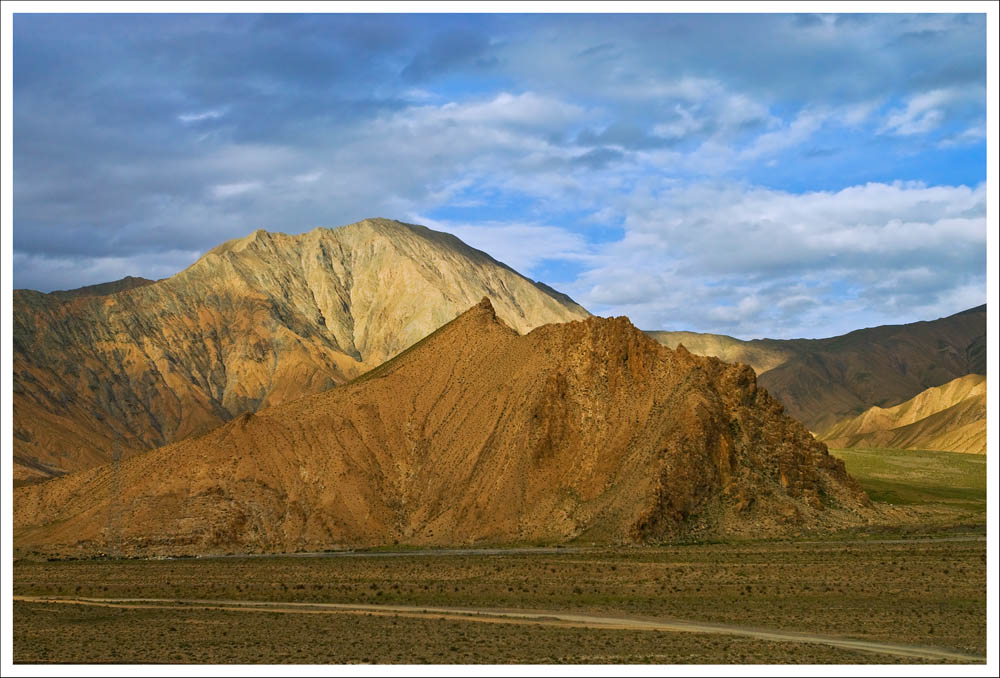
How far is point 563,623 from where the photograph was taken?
40.5 metres

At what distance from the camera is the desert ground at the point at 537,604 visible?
34.4m

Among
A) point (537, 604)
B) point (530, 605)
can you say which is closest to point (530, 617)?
point (530, 605)

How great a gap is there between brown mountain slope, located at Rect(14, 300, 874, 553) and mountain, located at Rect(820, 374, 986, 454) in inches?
3182

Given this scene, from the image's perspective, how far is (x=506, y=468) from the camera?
7644cm

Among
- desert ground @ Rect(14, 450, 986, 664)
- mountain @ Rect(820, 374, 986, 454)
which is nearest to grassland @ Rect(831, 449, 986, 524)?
mountain @ Rect(820, 374, 986, 454)

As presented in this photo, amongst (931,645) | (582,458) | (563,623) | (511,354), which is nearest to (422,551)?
(582,458)

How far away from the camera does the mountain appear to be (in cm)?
15501

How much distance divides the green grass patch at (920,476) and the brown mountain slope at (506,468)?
78.3 feet

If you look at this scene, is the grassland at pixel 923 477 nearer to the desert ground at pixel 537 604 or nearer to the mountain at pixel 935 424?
the mountain at pixel 935 424

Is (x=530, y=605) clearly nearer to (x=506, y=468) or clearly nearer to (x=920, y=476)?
(x=506, y=468)

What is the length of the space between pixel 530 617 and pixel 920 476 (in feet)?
297

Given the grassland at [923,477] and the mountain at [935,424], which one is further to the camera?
the mountain at [935,424]

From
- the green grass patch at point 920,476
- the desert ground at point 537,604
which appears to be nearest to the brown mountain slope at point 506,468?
the desert ground at point 537,604

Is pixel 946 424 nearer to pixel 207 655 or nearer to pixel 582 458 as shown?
pixel 582 458
